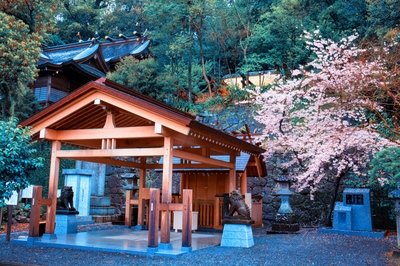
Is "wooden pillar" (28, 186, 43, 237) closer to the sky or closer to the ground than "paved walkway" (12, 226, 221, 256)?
closer to the sky

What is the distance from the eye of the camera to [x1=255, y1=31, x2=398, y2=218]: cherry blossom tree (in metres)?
11.0

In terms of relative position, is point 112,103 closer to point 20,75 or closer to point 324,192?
point 20,75

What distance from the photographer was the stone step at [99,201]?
1623 cm

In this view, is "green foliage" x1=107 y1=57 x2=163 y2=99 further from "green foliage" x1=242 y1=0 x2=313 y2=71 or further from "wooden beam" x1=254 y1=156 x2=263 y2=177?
"wooden beam" x1=254 y1=156 x2=263 y2=177

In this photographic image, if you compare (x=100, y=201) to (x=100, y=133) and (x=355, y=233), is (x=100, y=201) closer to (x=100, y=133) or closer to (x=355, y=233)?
(x=100, y=133)

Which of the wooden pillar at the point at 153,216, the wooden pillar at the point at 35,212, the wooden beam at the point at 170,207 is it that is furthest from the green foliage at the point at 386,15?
the wooden pillar at the point at 35,212

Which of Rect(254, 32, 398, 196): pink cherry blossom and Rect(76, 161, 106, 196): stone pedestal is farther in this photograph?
Rect(76, 161, 106, 196): stone pedestal

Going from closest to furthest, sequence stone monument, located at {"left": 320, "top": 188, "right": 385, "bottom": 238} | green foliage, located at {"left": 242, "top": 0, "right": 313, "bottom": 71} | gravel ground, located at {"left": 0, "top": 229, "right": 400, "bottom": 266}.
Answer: gravel ground, located at {"left": 0, "top": 229, "right": 400, "bottom": 266}
stone monument, located at {"left": 320, "top": 188, "right": 385, "bottom": 238}
green foliage, located at {"left": 242, "top": 0, "right": 313, "bottom": 71}

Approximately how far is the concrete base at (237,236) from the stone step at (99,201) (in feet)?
30.5

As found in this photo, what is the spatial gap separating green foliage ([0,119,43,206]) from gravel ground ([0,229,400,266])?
4.30ft

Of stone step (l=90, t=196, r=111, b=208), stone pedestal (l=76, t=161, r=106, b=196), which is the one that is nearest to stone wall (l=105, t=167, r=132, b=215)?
stone pedestal (l=76, t=161, r=106, b=196)

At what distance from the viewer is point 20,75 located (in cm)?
1177

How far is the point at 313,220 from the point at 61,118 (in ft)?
35.5

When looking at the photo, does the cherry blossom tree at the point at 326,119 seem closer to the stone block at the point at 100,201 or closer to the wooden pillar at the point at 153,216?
the wooden pillar at the point at 153,216
